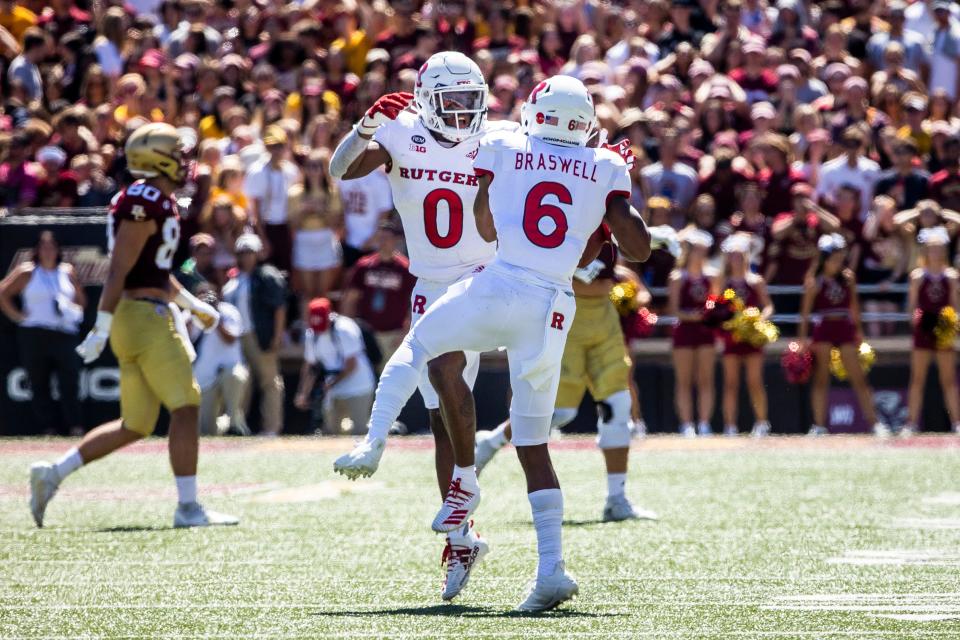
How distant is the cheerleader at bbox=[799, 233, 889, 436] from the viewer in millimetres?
14094

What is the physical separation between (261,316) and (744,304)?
4151 millimetres

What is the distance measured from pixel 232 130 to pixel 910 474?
7.76 metres

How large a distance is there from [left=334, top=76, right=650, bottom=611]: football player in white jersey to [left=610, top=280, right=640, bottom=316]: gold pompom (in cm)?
560

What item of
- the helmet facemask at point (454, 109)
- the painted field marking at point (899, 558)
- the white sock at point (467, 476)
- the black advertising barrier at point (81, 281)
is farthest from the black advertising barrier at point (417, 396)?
the white sock at point (467, 476)

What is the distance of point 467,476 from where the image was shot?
20.2 ft

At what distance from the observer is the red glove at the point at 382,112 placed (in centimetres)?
648

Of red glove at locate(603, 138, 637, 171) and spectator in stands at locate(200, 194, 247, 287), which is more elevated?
red glove at locate(603, 138, 637, 171)

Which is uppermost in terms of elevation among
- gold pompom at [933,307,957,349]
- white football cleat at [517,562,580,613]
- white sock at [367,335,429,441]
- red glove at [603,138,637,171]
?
red glove at [603,138,637,171]

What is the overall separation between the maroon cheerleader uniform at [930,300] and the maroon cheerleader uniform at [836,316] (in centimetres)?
55

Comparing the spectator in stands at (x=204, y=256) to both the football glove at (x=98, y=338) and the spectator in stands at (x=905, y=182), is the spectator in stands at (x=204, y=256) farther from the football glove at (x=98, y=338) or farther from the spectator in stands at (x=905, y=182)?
the football glove at (x=98, y=338)

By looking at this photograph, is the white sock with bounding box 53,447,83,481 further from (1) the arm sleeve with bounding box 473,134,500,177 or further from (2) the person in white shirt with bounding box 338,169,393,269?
(2) the person in white shirt with bounding box 338,169,393,269

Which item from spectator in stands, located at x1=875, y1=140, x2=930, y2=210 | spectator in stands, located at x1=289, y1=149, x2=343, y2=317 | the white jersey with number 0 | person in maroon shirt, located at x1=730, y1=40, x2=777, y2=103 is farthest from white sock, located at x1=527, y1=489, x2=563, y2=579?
person in maroon shirt, located at x1=730, y1=40, x2=777, y2=103

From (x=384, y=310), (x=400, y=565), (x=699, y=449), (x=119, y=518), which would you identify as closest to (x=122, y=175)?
(x=384, y=310)

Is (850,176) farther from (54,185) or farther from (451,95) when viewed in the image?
(451,95)
